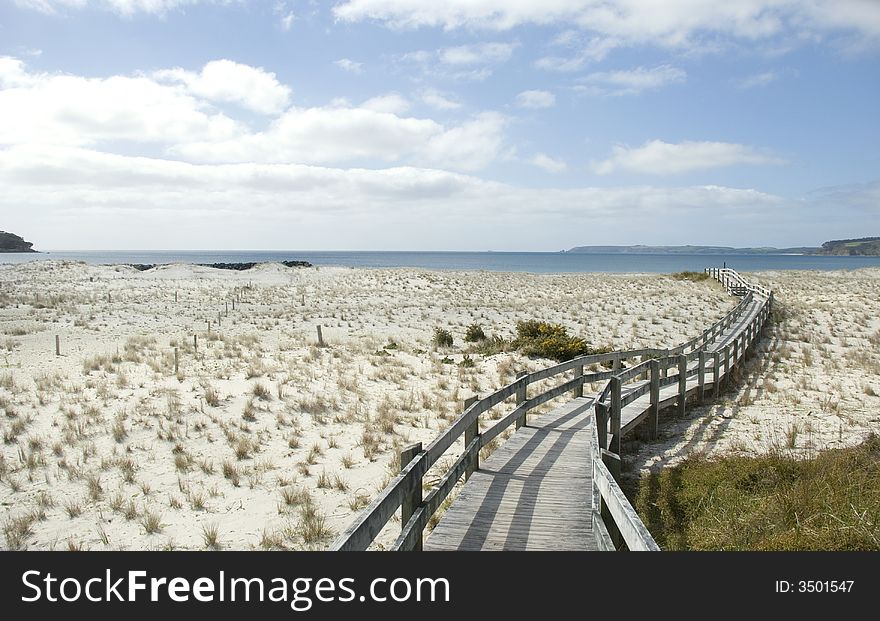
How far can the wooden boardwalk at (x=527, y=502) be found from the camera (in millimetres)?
5527

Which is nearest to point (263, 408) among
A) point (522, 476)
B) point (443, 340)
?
point (522, 476)

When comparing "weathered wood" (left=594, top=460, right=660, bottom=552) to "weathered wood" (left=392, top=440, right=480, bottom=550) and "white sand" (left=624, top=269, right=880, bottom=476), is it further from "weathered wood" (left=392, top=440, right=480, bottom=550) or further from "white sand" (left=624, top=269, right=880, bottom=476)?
"white sand" (left=624, top=269, right=880, bottom=476)

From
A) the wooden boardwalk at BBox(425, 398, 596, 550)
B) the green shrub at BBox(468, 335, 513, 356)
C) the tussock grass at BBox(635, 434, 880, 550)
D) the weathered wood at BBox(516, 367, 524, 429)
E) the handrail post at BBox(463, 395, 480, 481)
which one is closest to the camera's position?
the tussock grass at BBox(635, 434, 880, 550)

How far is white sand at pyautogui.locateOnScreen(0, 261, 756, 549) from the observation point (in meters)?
7.43

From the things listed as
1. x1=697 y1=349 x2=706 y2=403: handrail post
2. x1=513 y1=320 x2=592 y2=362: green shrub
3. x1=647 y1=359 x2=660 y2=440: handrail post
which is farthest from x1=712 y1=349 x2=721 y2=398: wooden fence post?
x1=513 y1=320 x2=592 y2=362: green shrub

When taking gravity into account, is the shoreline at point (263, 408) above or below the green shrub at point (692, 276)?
below

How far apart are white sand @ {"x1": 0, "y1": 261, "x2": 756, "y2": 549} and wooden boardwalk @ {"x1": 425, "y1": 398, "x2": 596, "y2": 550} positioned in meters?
1.33

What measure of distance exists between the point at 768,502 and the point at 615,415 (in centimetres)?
263

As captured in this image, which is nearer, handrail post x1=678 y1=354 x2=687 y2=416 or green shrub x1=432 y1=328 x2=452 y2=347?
handrail post x1=678 y1=354 x2=687 y2=416

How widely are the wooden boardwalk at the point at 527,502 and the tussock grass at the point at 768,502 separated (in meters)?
0.98

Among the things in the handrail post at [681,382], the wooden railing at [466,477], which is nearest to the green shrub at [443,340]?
the handrail post at [681,382]

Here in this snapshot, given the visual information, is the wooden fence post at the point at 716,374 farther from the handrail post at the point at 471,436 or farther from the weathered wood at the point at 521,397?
the handrail post at the point at 471,436

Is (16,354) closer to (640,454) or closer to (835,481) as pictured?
(640,454)
